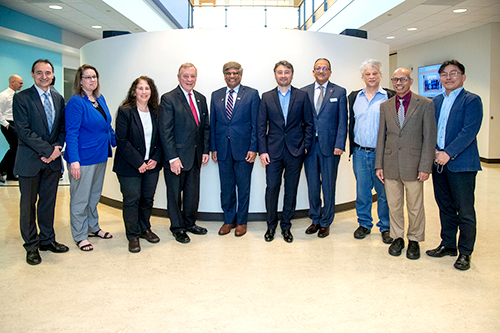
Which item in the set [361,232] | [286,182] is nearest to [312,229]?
[361,232]

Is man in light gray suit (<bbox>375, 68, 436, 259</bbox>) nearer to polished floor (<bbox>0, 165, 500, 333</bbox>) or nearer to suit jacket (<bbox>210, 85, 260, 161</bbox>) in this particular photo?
polished floor (<bbox>0, 165, 500, 333</bbox>)

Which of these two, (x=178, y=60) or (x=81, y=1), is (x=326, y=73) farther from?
(x=81, y=1)

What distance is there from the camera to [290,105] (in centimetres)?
364

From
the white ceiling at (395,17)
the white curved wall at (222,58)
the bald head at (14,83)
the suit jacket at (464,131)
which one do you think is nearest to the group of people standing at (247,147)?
the suit jacket at (464,131)

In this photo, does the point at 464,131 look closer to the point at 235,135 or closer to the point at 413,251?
the point at 413,251

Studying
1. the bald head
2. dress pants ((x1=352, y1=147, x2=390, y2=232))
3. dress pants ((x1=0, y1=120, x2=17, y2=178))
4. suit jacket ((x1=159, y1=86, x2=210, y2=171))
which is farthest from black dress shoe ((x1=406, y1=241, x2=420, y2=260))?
the bald head

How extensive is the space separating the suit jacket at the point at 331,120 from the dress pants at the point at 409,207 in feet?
2.23

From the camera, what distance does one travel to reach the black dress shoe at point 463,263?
2.97 metres

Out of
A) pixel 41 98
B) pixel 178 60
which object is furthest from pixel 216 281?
pixel 178 60

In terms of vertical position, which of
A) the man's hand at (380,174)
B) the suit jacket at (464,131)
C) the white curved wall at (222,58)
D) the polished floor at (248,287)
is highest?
the white curved wall at (222,58)

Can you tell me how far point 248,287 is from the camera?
270 centimetres

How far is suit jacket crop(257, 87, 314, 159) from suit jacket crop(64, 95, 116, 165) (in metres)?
1.53

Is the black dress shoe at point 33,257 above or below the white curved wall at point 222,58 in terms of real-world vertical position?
below

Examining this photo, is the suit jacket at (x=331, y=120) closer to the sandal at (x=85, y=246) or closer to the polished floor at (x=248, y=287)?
the polished floor at (x=248, y=287)
